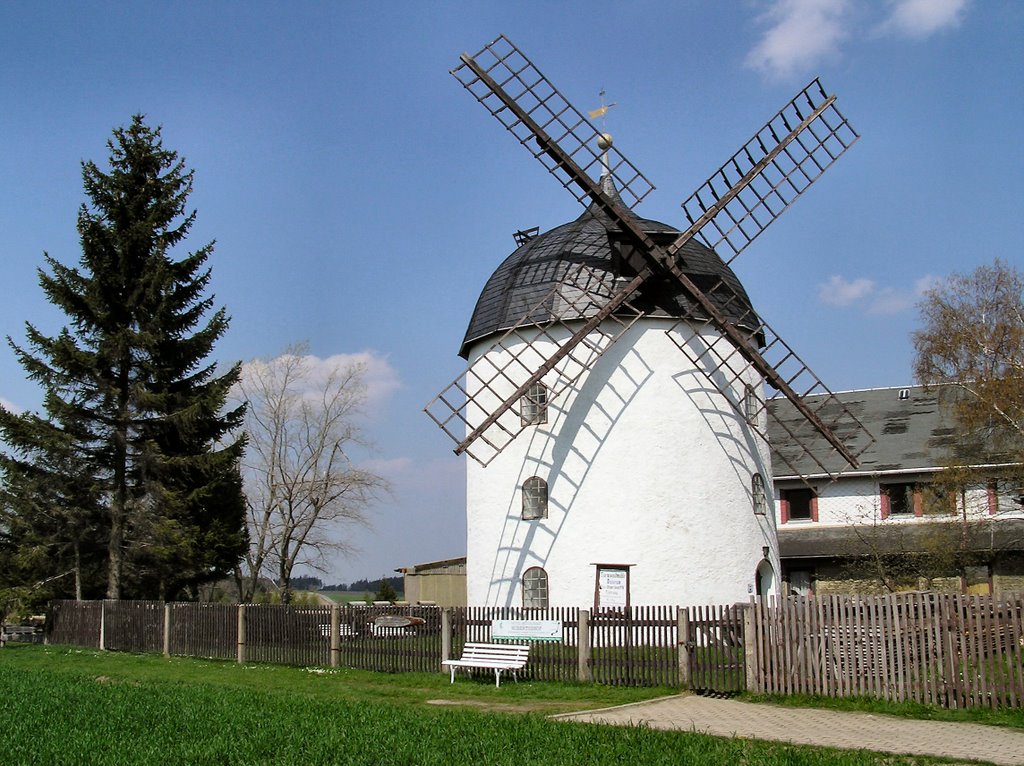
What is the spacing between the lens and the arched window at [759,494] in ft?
77.7

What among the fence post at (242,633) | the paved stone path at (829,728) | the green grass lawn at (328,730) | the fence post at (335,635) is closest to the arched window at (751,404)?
the green grass lawn at (328,730)

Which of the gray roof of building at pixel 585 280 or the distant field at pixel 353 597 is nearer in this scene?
the gray roof of building at pixel 585 280

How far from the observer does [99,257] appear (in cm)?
2895

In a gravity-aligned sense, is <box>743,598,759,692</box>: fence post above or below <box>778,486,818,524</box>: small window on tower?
below

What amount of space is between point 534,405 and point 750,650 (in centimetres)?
971

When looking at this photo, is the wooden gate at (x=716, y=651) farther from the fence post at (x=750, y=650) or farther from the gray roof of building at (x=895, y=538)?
the gray roof of building at (x=895, y=538)

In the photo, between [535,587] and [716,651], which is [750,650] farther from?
[535,587]

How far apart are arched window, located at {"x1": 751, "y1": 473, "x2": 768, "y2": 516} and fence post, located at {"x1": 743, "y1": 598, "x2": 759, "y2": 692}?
8.92 metres

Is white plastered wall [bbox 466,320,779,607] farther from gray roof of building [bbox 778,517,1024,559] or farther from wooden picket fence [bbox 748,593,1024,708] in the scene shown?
gray roof of building [bbox 778,517,1024,559]

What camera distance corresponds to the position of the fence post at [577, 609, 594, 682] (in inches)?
651

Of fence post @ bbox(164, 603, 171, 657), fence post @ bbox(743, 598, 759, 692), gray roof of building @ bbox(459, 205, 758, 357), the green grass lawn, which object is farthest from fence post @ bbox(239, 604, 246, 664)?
fence post @ bbox(743, 598, 759, 692)

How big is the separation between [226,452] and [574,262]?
40.8ft

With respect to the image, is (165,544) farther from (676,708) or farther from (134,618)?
(676,708)

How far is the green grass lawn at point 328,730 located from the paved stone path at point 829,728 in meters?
0.75
